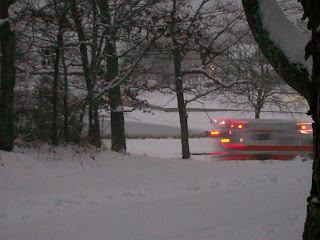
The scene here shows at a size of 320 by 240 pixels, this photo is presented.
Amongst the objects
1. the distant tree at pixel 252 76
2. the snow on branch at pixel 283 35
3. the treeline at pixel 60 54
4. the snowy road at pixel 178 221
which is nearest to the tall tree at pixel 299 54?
the snow on branch at pixel 283 35

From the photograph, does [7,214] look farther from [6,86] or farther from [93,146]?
[93,146]

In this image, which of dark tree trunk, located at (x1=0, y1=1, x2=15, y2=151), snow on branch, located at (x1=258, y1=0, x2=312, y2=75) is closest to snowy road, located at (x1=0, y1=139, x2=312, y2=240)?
dark tree trunk, located at (x1=0, y1=1, x2=15, y2=151)

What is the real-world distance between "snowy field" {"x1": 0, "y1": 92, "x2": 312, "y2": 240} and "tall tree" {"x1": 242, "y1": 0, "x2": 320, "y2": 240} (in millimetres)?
1535

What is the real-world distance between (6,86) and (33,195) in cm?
383

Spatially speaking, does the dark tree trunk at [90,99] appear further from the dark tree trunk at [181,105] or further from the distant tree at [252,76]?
the distant tree at [252,76]

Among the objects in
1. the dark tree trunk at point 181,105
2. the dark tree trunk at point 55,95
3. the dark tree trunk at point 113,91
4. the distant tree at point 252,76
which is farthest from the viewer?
the distant tree at point 252,76

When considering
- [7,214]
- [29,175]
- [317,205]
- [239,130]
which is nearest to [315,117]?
[317,205]

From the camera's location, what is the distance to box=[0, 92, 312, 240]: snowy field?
Answer: 5414mm

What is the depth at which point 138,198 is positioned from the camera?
24.1ft

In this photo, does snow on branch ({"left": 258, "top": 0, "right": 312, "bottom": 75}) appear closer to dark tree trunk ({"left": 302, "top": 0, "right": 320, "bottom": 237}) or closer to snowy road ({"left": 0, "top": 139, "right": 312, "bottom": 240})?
dark tree trunk ({"left": 302, "top": 0, "right": 320, "bottom": 237})

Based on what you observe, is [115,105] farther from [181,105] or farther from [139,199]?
[139,199]

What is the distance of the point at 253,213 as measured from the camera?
6250mm

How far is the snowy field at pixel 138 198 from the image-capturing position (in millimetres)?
5414

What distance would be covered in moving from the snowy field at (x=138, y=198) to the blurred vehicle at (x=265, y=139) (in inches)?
127
